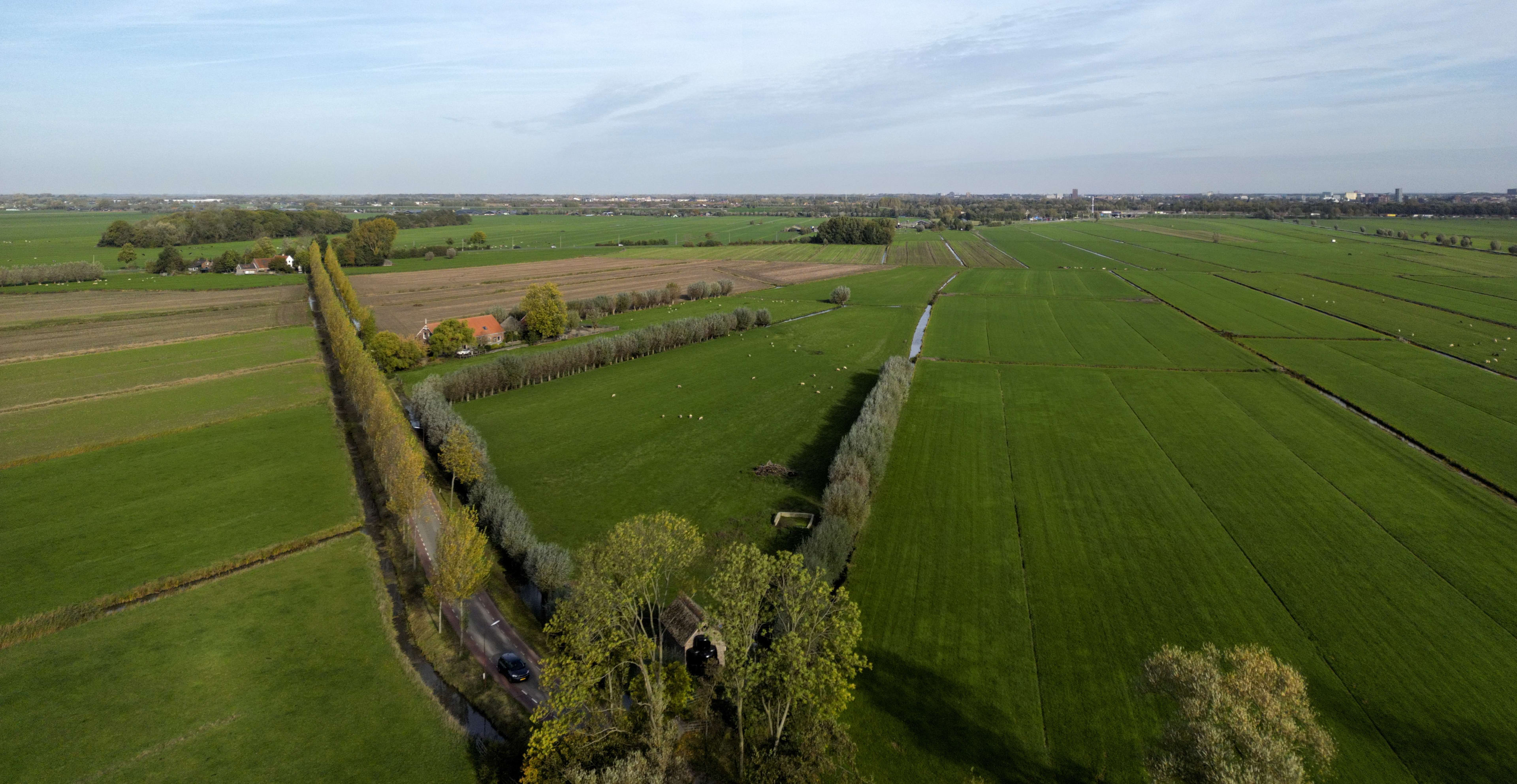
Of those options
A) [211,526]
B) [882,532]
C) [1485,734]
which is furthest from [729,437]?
[1485,734]

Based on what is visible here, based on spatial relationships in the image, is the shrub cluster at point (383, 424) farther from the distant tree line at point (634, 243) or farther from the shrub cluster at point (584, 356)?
the distant tree line at point (634, 243)

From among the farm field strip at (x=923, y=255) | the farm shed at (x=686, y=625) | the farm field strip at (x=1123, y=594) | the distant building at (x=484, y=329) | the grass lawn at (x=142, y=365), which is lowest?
the farm field strip at (x=1123, y=594)

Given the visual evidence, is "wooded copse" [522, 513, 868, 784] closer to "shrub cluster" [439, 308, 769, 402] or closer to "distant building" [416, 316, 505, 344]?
"shrub cluster" [439, 308, 769, 402]

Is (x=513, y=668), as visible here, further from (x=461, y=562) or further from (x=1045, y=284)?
(x=1045, y=284)

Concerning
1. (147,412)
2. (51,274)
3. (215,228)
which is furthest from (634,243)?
(147,412)

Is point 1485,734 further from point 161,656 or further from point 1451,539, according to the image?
point 161,656

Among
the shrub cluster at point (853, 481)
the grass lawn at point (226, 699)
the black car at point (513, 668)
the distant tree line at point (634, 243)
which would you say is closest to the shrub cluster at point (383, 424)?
the grass lawn at point (226, 699)
